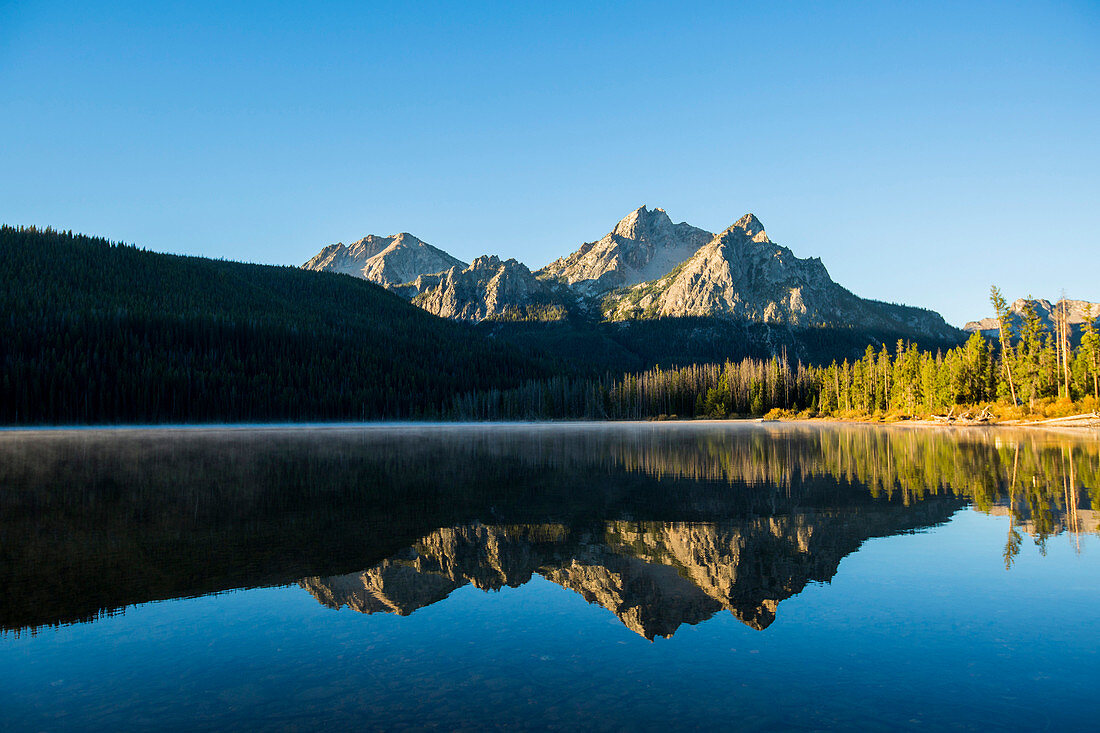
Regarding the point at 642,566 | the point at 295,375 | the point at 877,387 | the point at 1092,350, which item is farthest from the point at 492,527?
the point at 295,375

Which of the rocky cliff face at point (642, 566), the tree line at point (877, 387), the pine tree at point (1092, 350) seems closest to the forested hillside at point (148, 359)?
the tree line at point (877, 387)

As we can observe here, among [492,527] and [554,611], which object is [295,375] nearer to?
[492,527]

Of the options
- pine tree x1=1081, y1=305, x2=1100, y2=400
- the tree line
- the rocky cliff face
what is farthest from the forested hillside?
pine tree x1=1081, y1=305, x2=1100, y2=400

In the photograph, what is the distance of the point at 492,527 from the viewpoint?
56.7 ft

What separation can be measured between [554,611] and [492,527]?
647 cm

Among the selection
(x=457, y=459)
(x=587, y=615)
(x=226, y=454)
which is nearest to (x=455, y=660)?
(x=587, y=615)

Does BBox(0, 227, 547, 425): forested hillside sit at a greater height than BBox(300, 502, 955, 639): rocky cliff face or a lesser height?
greater

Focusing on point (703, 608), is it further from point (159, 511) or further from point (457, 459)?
point (457, 459)

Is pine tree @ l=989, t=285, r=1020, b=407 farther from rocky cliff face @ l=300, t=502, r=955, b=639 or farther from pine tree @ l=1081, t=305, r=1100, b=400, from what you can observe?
rocky cliff face @ l=300, t=502, r=955, b=639

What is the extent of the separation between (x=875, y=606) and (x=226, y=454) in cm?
4558

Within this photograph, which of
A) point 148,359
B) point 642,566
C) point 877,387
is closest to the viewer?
point 642,566

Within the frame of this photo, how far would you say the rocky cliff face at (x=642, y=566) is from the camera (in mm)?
11227

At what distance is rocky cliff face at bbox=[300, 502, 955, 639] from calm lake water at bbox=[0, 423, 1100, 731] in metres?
0.08

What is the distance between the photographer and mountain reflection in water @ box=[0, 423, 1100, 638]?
1191cm
